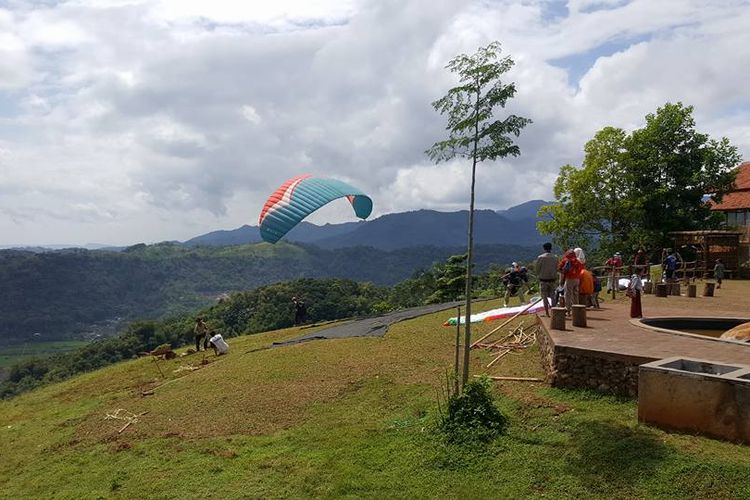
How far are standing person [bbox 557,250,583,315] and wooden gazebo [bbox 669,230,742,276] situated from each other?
62.4 feet

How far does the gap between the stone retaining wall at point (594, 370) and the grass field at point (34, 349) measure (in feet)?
479

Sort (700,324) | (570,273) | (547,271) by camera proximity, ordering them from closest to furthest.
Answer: (547,271)
(570,273)
(700,324)

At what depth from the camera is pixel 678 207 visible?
35.7m

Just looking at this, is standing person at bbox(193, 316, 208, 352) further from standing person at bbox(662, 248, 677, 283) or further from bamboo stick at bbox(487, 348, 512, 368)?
standing person at bbox(662, 248, 677, 283)

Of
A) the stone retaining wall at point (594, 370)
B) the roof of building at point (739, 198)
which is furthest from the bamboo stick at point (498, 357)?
the roof of building at point (739, 198)

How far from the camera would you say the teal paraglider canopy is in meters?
23.9

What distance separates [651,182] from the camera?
36.4 m

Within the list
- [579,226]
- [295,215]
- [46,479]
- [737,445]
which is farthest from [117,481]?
[579,226]

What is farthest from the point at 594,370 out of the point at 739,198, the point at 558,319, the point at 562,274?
the point at 739,198

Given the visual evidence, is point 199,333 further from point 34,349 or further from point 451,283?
point 34,349

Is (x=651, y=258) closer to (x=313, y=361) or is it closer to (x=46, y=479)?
(x=313, y=361)

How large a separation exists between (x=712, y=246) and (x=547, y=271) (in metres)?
22.5

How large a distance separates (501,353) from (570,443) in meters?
5.78

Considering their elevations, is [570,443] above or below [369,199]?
below
